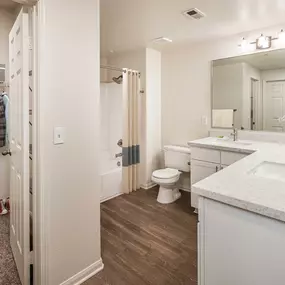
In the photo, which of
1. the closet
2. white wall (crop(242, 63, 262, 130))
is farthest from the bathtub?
white wall (crop(242, 63, 262, 130))

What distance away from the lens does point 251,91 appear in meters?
2.86

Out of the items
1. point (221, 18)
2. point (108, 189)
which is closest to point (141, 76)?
point (221, 18)

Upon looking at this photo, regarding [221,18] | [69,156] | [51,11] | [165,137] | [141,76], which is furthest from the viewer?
[165,137]

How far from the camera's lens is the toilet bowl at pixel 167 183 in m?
3.01

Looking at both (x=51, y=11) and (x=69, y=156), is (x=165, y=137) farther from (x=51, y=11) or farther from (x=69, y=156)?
(x=51, y=11)

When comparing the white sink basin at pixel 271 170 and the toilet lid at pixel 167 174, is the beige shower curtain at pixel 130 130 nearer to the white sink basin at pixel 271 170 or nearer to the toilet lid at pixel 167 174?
the toilet lid at pixel 167 174

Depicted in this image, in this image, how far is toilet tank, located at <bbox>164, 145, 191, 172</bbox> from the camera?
10.6ft

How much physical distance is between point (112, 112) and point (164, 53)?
1306 millimetres

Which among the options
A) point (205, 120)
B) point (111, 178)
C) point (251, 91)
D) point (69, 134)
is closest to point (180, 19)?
point (251, 91)

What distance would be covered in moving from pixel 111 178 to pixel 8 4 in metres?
2.45

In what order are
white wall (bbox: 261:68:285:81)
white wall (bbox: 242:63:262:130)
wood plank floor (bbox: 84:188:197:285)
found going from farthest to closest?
1. white wall (bbox: 242:63:262:130)
2. white wall (bbox: 261:68:285:81)
3. wood plank floor (bbox: 84:188:197:285)

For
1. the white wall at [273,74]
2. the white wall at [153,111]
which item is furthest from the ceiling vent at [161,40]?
the white wall at [273,74]

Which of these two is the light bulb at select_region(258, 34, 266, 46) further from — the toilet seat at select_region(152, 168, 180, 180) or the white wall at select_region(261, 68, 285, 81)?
the toilet seat at select_region(152, 168, 180, 180)

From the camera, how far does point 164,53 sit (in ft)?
12.2
